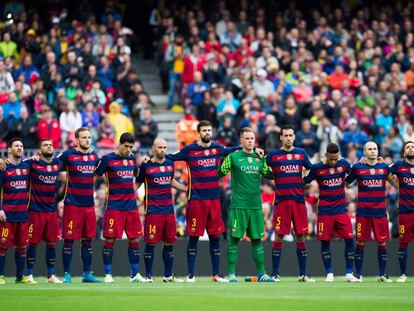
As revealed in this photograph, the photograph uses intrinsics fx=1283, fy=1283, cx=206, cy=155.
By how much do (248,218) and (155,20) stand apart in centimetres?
1403

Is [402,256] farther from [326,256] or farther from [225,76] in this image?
[225,76]

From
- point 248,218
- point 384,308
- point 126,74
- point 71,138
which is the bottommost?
point 384,308

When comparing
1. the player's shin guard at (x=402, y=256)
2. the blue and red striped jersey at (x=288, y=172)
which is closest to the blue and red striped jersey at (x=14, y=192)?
the blue and red striped jersey at (x=288, y=172)

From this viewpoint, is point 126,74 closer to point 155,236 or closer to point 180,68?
point 180,68

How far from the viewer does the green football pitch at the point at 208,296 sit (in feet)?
56.6

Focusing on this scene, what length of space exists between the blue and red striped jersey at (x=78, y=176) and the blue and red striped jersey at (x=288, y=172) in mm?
3217

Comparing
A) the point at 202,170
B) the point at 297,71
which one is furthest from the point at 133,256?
the point at 297,71

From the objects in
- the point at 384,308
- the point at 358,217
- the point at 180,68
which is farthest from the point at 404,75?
the point at 384,308

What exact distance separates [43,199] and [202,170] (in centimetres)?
289

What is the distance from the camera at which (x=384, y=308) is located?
56.2 ft

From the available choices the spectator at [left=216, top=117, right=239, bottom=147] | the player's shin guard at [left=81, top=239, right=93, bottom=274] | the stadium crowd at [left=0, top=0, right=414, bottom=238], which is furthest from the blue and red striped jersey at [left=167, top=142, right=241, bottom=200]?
the spectator at [left=216, top=117, right=239, bottom=147]

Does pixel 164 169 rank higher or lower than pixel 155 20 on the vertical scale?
lower

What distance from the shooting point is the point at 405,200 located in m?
23.4

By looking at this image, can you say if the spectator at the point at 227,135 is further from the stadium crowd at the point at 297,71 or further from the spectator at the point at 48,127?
the spectator at the point at 48,127
